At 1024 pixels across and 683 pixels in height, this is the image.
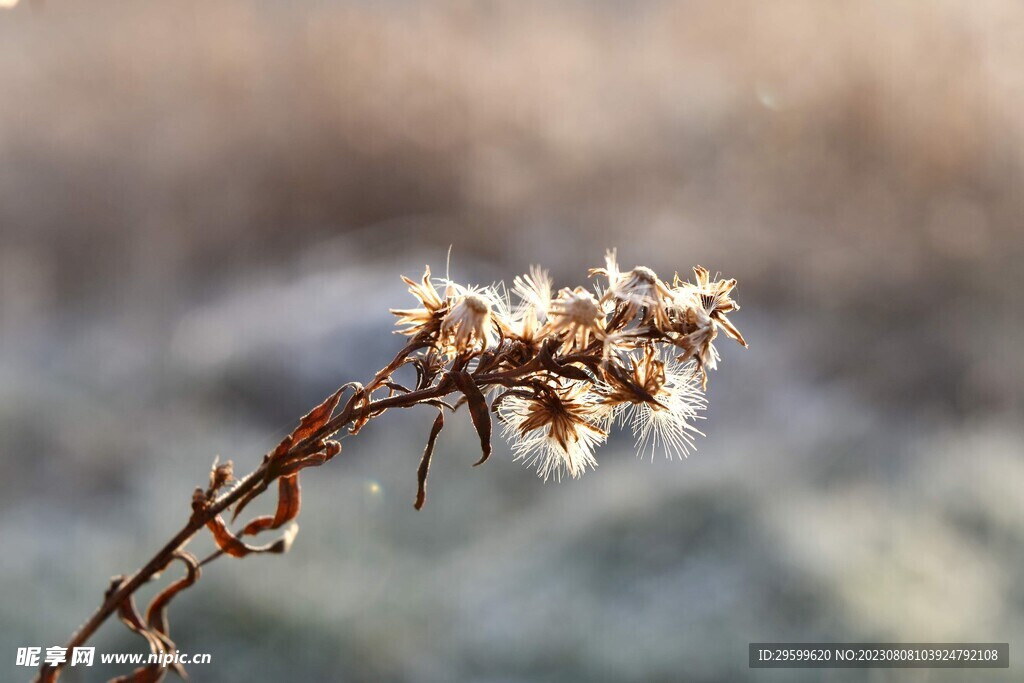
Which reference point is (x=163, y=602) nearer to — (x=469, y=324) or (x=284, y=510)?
(x=284, y=510)

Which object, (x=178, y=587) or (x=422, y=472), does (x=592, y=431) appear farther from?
(x=178, y=587)

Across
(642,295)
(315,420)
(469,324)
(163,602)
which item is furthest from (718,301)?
(163,602)

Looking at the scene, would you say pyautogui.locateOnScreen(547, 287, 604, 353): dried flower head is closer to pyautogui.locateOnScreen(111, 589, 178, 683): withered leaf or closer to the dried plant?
the dried plant

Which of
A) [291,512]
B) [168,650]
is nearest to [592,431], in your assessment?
[291,512]

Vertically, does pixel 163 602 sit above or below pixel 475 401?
below

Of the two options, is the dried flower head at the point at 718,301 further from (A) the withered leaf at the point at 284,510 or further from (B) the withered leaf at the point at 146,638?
(B) the withered leaf at the point at 146,638

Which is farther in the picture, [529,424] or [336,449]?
[529,424]

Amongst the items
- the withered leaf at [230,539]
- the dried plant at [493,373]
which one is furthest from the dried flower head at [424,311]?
the withered leaf at [230,539]
